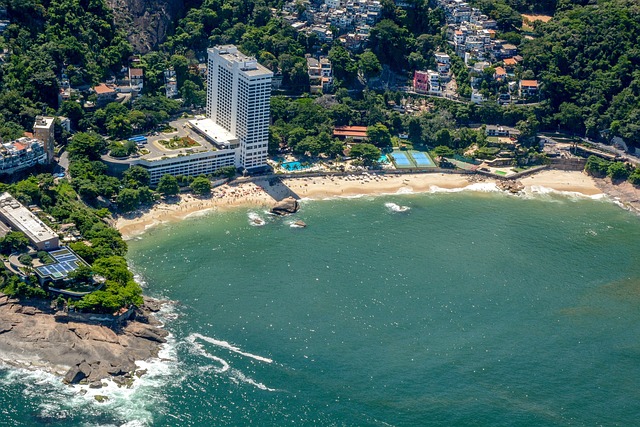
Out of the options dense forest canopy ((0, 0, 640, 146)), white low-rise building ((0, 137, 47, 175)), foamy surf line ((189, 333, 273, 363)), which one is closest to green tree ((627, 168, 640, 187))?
dense forest canopy ((0, 0, 640, 146))

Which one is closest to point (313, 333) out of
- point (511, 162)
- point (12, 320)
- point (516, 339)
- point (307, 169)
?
point (516, 339)

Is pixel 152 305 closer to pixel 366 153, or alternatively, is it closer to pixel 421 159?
pixel 366 153

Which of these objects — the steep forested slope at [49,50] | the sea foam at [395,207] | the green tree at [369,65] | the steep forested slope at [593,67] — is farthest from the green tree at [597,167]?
the steep forested slope at [49,50]

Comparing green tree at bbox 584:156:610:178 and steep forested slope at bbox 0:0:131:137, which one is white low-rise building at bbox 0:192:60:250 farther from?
green tree at bbox 584:156:610:178

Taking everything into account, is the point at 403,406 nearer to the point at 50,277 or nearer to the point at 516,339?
the point at 516,339

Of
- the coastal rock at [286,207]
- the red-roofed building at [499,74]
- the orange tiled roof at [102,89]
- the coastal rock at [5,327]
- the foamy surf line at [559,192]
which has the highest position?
the red-roofed building at [499,74]

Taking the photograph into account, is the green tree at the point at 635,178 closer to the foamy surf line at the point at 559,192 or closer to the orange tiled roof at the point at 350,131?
the foamy surf line at the point at 559,192
